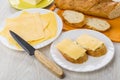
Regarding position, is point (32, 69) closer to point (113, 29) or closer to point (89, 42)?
point (89, 42)

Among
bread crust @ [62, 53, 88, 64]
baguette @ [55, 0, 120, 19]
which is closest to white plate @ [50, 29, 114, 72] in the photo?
bread crust @ [62, 53, 88, 64]

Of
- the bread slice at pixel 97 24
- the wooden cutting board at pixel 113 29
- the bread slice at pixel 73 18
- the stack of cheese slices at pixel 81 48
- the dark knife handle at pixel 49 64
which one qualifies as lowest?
the wooden cutting board at pixel 113 29

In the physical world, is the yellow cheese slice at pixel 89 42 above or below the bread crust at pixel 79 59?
above

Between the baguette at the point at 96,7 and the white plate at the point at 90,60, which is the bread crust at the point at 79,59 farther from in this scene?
the baguette at the point at 96,7

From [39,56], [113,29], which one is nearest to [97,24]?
[113,29]

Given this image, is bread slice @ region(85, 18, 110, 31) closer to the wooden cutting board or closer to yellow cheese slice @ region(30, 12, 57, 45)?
the wooden cutting board

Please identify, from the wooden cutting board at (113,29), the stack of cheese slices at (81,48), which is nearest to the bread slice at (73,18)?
the wooden cutting board at (113,29)

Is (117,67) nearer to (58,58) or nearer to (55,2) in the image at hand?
(58,58)
